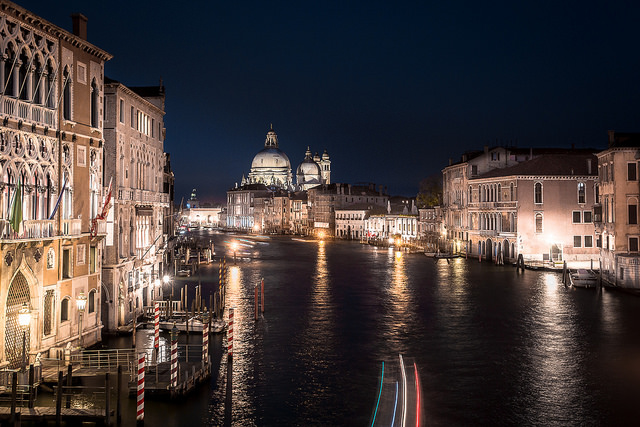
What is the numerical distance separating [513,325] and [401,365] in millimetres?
7650

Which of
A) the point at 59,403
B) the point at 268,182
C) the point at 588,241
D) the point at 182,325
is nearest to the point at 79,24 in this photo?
the point at 182,325

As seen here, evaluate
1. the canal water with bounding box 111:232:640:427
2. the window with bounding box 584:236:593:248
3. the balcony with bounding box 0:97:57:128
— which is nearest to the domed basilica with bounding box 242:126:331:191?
the window with bounding box 584:236:593:248

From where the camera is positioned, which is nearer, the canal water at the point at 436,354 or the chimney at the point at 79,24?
the canal water at the point at 436,354

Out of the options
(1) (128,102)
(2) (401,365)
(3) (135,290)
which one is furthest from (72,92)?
(2) (401,365)

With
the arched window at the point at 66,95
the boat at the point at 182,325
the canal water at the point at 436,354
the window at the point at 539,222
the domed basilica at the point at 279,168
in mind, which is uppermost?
the domed basilica at the point at 279,168

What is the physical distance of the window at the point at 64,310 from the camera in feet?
54.6

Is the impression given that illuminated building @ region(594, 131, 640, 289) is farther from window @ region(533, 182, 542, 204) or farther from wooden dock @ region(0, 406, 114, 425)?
wooden dock @ region(0, 406, 114, 425)

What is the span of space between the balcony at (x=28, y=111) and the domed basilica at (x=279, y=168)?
432 ft

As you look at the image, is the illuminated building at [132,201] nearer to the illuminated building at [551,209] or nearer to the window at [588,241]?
the illuminated building at [551,209]

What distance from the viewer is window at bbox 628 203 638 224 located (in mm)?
31875

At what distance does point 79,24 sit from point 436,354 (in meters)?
14.2

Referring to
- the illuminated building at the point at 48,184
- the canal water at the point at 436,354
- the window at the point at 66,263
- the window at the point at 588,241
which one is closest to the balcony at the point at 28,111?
the illuminated building at the point at 48,184

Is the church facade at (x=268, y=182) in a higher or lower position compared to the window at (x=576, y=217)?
higher

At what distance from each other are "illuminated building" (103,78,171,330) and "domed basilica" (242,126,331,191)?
121592 mm
